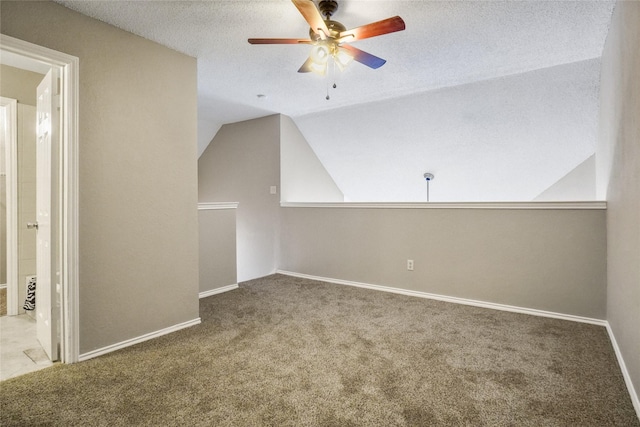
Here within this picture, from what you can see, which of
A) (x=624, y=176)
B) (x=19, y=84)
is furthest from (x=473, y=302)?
(x=19, y=84)

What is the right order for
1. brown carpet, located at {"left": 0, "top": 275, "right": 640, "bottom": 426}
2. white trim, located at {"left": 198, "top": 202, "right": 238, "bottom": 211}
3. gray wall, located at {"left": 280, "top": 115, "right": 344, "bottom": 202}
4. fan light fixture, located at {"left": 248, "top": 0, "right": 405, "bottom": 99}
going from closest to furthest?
brown carpet, located at {"left": 0, "top": 275, "right": 640, "bottom": 426} → fan light fixture, located at {"left": 248, "top": 0, "right": 405, "bottom": 99} → white trim, located at {"left": 198, "top": 202, "right": 238, "bottom": 211} → gray wall, located at {"left": 280, "top": 115, "right": 344, "bottom": 202}

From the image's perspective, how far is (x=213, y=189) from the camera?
536 centimetres

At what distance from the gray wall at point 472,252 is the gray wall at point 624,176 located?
0.20 meters

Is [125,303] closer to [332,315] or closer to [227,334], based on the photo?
[227,334]

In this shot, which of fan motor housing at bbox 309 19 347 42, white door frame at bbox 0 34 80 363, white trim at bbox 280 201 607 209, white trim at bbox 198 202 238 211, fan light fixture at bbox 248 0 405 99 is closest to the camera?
fan light fixture at bbox 248 0 405 99

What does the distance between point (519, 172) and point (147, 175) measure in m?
4.00

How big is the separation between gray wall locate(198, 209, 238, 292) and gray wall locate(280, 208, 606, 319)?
97cm

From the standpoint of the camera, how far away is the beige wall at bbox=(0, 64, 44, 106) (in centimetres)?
293

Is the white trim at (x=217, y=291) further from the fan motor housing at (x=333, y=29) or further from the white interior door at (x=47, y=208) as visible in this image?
the fan motor housing at (x=333, y=29)

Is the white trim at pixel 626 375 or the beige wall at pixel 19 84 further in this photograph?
the beige wall at pixel 19 84

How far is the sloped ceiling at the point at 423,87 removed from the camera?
84.3 inches

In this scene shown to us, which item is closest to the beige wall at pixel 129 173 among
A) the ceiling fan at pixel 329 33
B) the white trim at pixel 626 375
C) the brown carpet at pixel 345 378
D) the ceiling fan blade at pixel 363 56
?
the brown carpet at pixel 345 378

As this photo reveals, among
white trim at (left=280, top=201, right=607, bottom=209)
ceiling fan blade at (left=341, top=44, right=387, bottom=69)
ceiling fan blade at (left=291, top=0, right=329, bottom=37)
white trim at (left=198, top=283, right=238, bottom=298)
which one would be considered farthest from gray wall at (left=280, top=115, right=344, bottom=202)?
ceiling fan blade at (left=291, top=0, right=329, bottom=37)

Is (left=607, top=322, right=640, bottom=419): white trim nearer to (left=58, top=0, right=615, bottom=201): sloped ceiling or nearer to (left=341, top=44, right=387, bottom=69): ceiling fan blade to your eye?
(left=58, top=0, right=615, bottom=201): sloped ceiling
